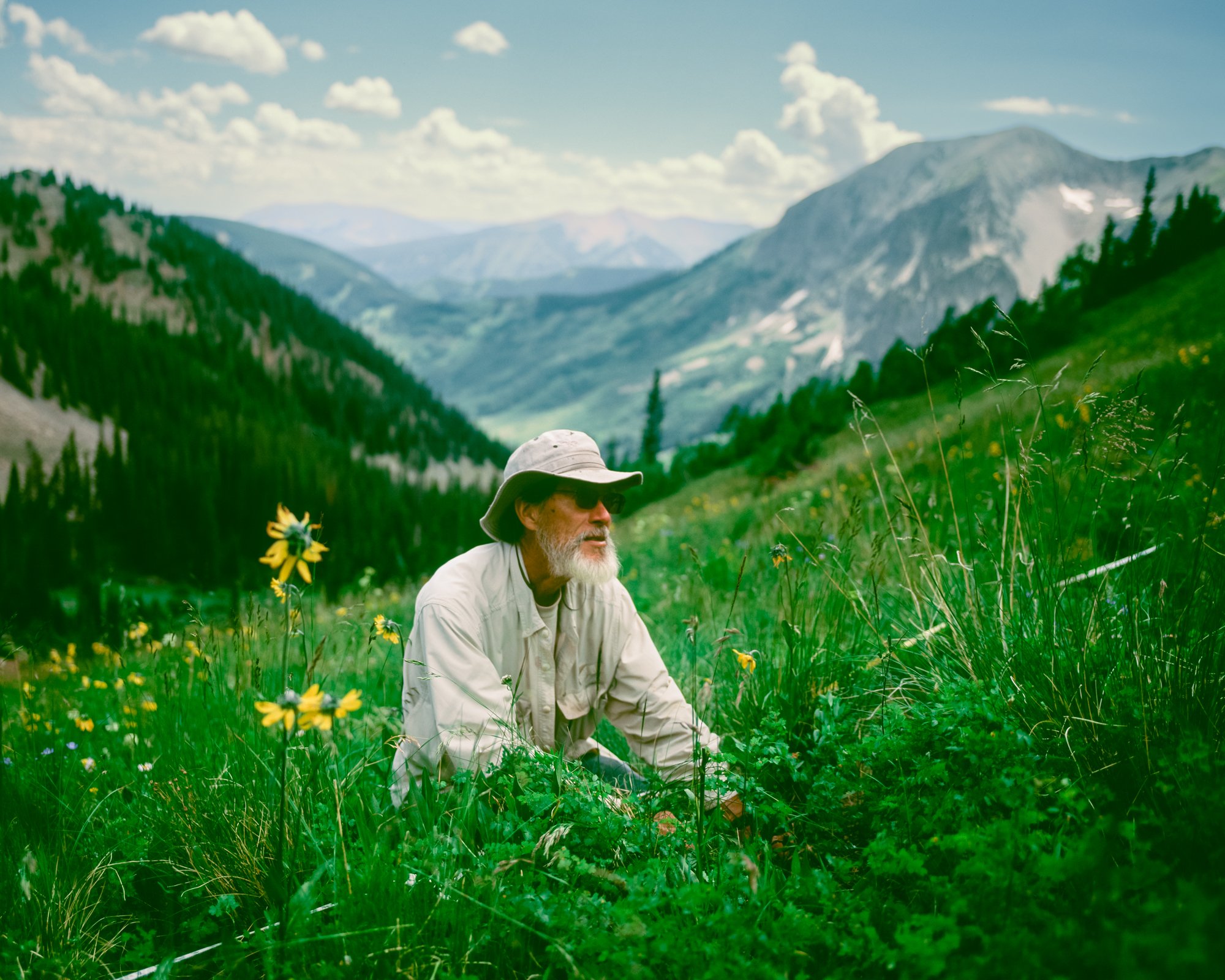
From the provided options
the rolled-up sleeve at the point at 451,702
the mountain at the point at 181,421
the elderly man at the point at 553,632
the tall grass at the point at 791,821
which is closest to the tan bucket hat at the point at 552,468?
the elderly man at the point at 553,632

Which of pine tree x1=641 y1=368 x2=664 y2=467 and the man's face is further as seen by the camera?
pine tree x1=641 y1=368 x2=664 y2=467

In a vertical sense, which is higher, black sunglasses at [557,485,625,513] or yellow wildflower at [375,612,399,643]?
black sunglasses at [557,485,625,513]

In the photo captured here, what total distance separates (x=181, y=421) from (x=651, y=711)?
326 feet

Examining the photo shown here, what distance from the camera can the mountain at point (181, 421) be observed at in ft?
219

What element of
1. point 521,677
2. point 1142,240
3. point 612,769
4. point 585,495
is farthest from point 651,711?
point 1142,240

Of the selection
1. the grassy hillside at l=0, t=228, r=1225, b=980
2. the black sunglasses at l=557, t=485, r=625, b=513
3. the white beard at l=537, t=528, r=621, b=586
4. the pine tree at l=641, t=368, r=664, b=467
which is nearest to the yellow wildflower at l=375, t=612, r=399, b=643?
the grassy hillside at l=0, t=228, r=1225, b=980

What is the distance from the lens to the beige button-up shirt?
2.69 meters

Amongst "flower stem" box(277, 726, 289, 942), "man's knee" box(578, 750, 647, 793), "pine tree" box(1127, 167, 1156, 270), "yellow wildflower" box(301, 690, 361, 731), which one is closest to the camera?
"yellow wildflower" box(301, 690, 361, 731)

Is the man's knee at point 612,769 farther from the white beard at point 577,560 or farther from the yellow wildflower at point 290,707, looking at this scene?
the yellow wildflower at point 290,707

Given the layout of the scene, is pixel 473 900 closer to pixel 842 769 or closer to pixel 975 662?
→ pixel 842 769

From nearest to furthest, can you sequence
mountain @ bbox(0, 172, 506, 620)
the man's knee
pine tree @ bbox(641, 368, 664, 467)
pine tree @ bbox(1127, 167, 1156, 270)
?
the man's knee → pine tree @ bbox(1127, 167, 1156, 270) → mountain @ bbox(0, 172, 506, 620) → pine tree @ bbox(641, 368, 664, 467)

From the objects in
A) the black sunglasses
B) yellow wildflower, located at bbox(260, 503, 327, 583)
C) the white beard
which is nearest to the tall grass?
yellow wildflower, located at bbox(260, 503, 327, 583)

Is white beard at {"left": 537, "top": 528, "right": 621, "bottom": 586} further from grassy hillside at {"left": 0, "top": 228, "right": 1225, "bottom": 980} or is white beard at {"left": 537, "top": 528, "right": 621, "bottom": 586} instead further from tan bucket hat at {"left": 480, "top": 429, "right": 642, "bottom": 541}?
grassy hillside at {"left": 0, "top": 228, "right": 1225, "bottom": 980}

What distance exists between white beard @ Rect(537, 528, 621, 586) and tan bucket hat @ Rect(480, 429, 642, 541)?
204 mm
